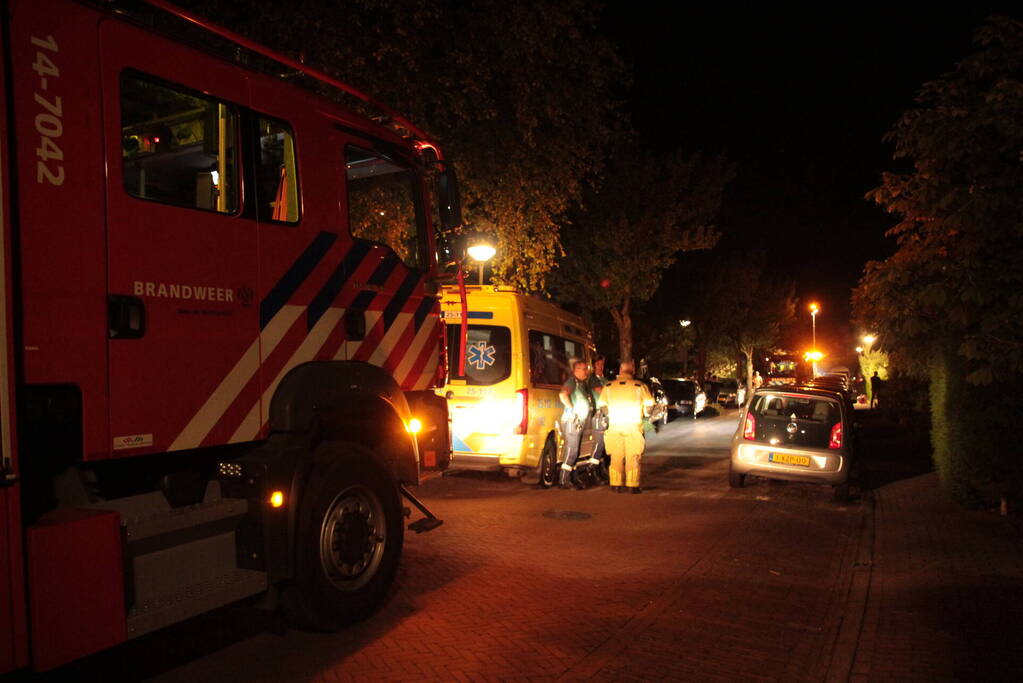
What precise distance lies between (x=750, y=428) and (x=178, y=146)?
874cm

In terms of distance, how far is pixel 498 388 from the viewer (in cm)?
1041

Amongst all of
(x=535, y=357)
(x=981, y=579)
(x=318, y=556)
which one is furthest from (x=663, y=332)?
(x=318, y=556)

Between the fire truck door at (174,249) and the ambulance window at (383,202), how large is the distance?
1.12m

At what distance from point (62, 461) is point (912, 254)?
9125 mm

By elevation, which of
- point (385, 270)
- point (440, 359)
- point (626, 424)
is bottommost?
point (626, 424)

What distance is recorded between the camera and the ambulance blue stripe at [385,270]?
5.64 metres

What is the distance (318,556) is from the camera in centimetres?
475

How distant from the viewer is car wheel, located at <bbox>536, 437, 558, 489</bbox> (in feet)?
36.1

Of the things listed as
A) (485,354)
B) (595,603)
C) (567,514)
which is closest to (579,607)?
(595,603)

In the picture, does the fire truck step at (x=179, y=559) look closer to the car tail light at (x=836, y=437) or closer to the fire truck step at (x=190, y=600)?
the fire truck step at (x=190, y=600)

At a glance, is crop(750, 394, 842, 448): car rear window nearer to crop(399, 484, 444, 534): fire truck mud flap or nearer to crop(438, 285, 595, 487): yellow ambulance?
crop(438, 285, 595, 487): yellow ambulance

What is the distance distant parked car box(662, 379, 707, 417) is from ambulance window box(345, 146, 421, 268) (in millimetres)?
19848

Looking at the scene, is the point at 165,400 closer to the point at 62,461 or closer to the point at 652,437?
the point at 62,461

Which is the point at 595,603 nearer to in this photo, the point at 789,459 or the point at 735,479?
the point at 789,459
